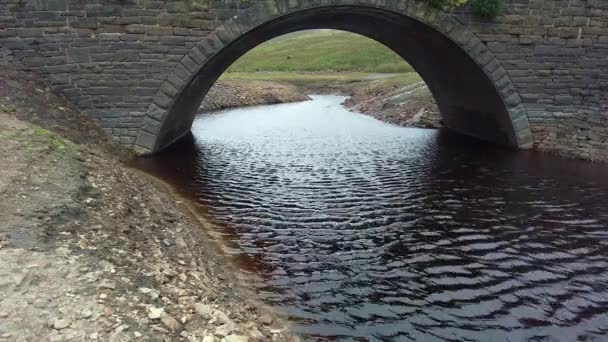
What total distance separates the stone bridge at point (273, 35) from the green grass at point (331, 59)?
160 feet

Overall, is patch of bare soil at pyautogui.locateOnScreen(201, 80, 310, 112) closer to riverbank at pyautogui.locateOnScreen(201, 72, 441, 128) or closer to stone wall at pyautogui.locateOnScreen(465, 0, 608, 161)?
riverbank at pyautogui.locateOnScreen(201, 72, 441, 128)

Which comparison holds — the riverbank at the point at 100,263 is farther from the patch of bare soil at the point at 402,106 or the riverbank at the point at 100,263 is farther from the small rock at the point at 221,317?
the patch of bare soil at the point at 402,106

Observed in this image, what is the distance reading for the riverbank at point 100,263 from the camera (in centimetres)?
546

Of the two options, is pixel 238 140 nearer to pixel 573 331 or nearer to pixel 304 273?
pixel 304 273

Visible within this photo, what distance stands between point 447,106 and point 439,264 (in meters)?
21.3

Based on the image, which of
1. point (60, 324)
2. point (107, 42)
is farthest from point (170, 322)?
point (107, 42)

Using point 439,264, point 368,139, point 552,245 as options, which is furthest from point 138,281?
point 368,139

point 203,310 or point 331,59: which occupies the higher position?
point 331,59

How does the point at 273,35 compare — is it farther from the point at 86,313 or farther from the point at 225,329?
the point at 86,313

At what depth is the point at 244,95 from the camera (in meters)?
49.5

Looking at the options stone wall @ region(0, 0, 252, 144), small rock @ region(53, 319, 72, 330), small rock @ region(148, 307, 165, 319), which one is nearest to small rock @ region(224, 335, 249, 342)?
small rock @ region(148, 307, 165, 319)

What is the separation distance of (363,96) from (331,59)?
44.9 meters

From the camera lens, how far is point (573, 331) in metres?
6.86

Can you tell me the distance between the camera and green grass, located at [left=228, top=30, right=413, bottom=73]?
78.6 m
